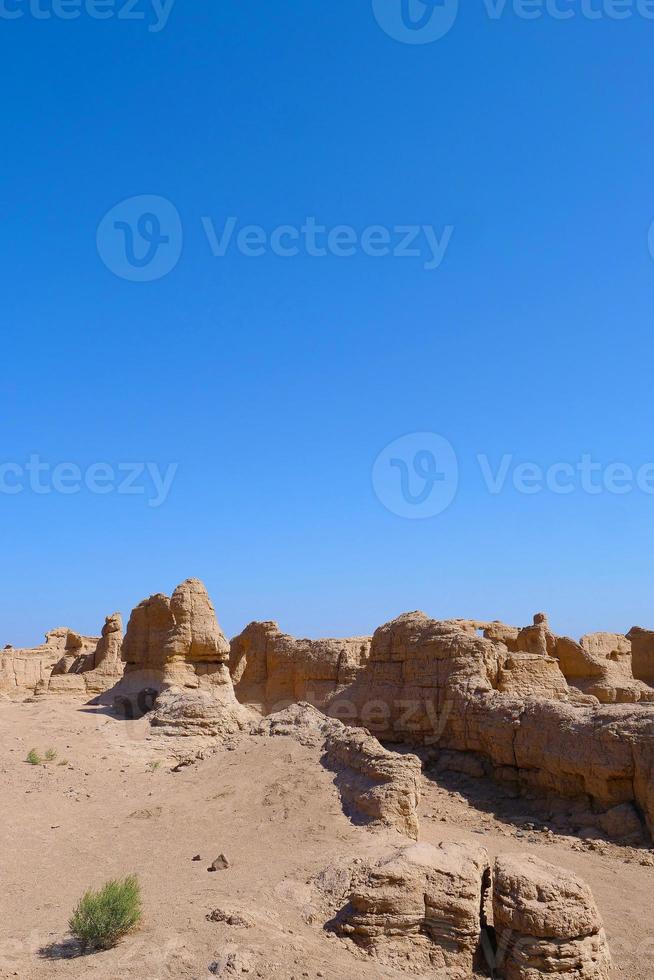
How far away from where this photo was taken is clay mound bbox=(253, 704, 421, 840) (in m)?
10.4

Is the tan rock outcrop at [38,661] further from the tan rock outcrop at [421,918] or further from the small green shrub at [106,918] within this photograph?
the tan rock outcrop at [421,918]

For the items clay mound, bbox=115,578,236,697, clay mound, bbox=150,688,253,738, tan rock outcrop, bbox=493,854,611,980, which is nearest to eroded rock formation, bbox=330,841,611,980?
tan rock outcrop, bbox=493,854,611,980

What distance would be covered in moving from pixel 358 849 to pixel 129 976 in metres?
3.95

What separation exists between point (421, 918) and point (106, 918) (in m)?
3.05

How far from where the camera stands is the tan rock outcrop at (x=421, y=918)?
697 centimetres

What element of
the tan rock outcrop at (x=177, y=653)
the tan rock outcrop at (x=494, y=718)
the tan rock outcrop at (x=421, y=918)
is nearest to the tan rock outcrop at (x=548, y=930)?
the tan rock outcrop at (x=421, y=918)

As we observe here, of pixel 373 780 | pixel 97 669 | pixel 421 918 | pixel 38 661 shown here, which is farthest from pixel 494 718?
pixel 38 661

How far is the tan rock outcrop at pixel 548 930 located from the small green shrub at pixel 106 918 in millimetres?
3604

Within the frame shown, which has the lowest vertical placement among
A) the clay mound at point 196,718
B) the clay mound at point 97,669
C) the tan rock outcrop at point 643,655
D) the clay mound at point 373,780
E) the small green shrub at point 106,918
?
the small green shrub at point 106,918

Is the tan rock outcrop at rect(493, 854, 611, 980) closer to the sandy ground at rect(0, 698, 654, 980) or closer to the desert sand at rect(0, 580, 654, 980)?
the desert sand at rect(0, 580, 654, 980)

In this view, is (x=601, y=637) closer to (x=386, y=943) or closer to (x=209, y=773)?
(x=209, y=773)

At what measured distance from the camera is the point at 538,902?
260 inches

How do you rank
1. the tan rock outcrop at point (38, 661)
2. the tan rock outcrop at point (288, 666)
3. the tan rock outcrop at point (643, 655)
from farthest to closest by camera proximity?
the tan rock outcrop at point (38, 661) < the tan rock outcrop at point (643, 655) < the tan rock outcrop at point (288, 666)

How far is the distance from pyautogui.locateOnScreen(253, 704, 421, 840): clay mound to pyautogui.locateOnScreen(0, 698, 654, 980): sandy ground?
27 cm
